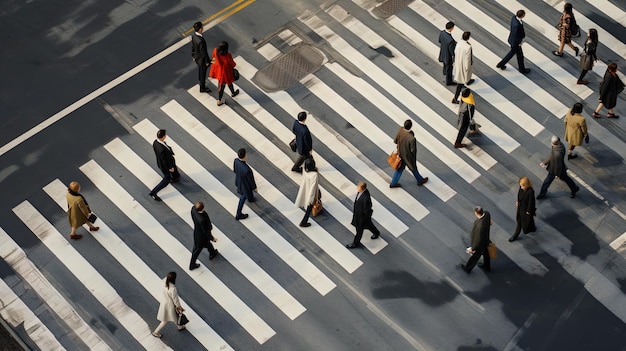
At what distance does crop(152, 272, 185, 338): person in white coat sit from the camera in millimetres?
20812

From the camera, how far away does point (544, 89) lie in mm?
26766

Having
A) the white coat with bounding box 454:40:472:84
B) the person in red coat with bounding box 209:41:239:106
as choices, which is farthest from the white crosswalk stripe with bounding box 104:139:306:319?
the white coat with bounding box 454:40:472:84

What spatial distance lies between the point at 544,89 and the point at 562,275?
18.9 ft

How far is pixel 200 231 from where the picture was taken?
72.6 feet

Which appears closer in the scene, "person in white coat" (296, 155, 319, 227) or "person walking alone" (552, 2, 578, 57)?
"person in white coat" (296, 155, 319, 227)

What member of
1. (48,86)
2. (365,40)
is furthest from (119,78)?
(365,40)

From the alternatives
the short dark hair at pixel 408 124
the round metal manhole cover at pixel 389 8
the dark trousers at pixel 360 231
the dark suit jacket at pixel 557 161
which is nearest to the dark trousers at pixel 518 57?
the round metal manhole cover at pixel 389 8

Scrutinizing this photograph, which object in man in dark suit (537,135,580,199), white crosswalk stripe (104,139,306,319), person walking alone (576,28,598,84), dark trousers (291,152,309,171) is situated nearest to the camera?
white crosswalk stripe (104,139,306,319)

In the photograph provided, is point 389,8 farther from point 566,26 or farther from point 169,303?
point 169,303

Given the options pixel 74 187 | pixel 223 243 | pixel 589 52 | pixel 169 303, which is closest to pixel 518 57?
pixel 589 52

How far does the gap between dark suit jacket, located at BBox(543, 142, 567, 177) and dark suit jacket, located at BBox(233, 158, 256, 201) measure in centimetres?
678

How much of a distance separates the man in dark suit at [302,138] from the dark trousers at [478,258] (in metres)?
4.58

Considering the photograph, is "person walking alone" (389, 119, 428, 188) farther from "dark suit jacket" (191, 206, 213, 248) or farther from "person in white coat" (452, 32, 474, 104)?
"dark suit jacket" (191, 206, 213, 248)

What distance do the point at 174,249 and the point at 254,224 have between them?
1.94 metres
